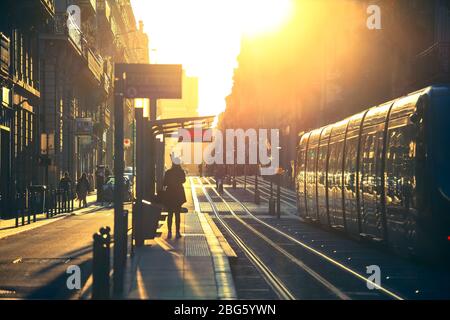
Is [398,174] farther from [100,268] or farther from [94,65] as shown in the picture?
[94,65]

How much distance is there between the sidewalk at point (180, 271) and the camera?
444 inches

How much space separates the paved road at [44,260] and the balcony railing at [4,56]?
23.3ft

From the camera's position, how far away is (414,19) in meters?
38.9

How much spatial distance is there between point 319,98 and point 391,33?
29.6 metres

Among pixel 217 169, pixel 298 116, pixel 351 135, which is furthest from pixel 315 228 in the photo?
pixel 298 116

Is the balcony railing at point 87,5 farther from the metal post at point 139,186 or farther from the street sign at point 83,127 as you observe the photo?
the metal post at point 139,186

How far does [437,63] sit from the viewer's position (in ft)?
111

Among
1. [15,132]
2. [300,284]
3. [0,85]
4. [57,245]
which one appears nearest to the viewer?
[300,284]

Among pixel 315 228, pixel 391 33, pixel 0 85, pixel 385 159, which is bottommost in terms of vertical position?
pixel 315 228

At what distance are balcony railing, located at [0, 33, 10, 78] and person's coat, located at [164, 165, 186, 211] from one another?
1396 centimetres

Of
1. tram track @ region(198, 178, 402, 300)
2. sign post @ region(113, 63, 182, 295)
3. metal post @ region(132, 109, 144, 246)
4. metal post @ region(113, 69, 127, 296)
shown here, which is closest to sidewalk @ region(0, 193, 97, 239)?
tram track @ region(198, 178, 402, 300)

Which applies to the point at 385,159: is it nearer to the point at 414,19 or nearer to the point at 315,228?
the point at 315,228

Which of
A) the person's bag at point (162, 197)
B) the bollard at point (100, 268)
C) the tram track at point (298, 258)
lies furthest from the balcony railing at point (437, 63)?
the bollard at point (100, 268)

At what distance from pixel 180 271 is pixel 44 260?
3.86 metres
